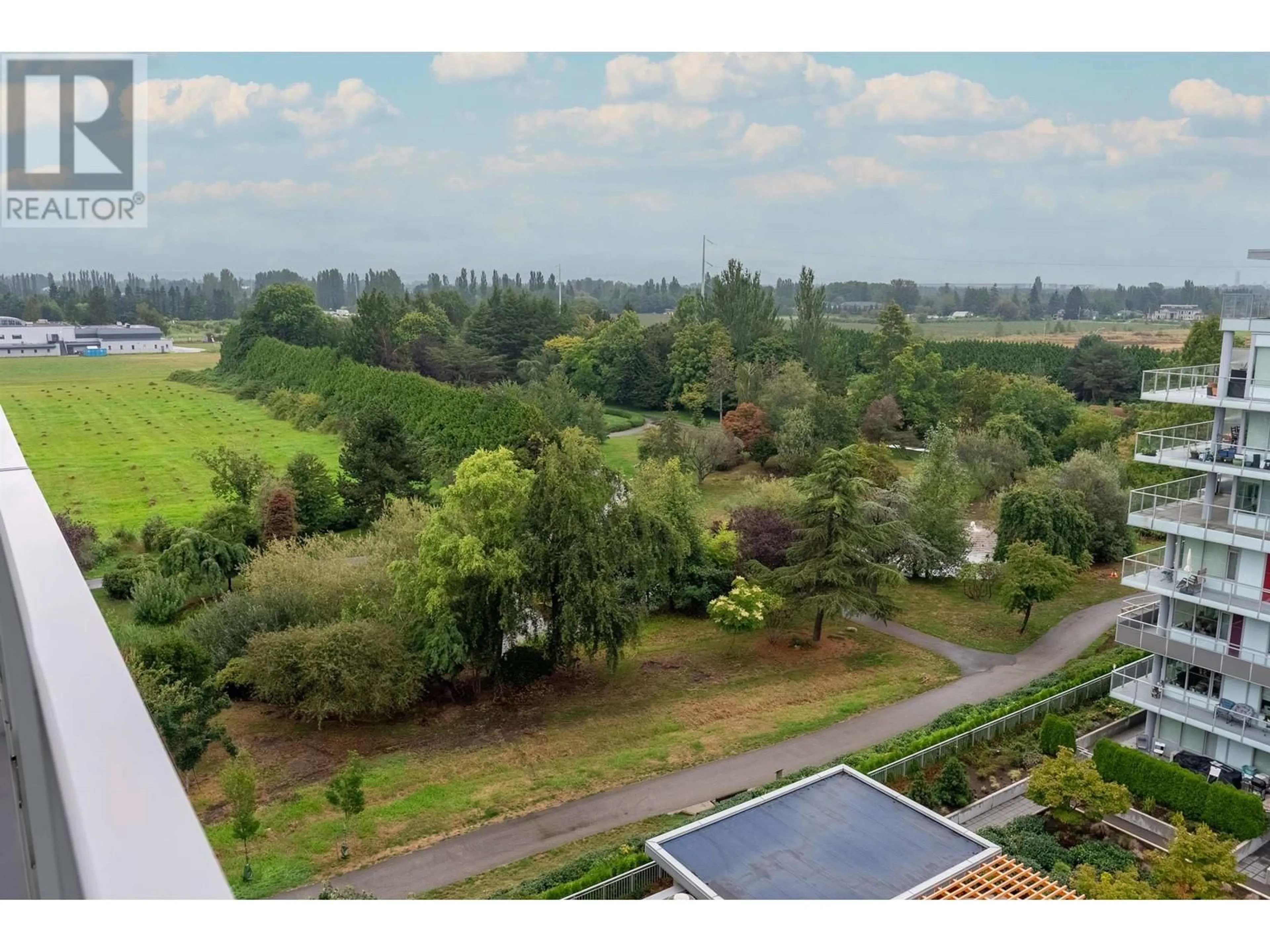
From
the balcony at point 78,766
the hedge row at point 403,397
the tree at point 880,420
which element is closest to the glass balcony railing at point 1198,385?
the balcony at point 78,766

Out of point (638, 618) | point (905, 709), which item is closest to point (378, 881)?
point (638, 618)

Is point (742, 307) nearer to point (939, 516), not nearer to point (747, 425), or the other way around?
point (747, 425)

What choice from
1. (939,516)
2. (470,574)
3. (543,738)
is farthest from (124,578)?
(939,516)

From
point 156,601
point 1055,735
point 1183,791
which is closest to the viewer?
point 1183,791

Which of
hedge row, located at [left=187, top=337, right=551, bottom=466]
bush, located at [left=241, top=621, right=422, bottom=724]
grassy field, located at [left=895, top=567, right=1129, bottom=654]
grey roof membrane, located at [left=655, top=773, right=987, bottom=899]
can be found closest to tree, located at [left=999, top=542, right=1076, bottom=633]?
grassy field, located at [left=895, top=567, right=1129, bottom=654]

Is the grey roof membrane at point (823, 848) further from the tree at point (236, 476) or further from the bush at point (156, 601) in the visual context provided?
the tree at point (236, 476)

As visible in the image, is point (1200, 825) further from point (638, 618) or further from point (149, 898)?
point (149, 898)
